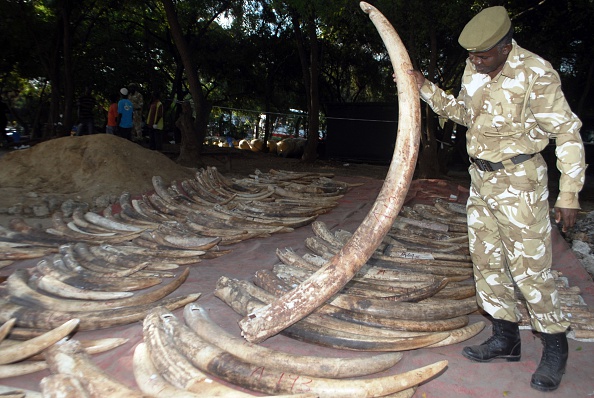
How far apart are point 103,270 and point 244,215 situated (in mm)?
2172

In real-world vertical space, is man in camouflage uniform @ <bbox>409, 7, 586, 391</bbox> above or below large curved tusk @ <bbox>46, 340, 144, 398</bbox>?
above

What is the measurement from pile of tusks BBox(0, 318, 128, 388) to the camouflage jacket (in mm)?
2303

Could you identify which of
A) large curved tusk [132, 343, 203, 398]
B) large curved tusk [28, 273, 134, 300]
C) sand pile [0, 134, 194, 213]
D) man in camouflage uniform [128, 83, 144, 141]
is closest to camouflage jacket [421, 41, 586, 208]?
large curved tusk [132, 343, 203, 398]

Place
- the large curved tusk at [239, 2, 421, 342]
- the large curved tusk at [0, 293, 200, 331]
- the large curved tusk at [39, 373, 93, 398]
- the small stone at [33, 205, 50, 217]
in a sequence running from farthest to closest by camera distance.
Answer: the small stone at [33, 205, 50, 217] → the large curved tusk at [0, 293, 200, 331] → the large curved tusk at [239, 2, 421, 342] → the large curved tusk at [39, 373, 93, 398]

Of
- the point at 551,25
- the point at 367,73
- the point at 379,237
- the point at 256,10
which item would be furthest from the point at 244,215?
the point at 367,73

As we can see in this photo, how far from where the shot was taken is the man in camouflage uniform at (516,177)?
234cm

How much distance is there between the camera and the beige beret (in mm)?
2381

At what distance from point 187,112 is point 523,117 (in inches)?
378

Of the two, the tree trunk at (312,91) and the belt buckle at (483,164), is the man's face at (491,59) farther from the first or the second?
the tree trunk at (312,91)

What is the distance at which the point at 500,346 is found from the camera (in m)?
2.57

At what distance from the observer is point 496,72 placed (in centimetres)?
253

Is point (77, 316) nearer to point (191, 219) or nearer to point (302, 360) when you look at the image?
point (302, 360)

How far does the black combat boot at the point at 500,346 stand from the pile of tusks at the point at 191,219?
2436mm

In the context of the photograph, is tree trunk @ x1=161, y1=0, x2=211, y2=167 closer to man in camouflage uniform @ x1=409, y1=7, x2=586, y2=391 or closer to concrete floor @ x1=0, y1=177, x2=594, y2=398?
concrete floor @ x1=0, y1=177, x2=594, y2=398
